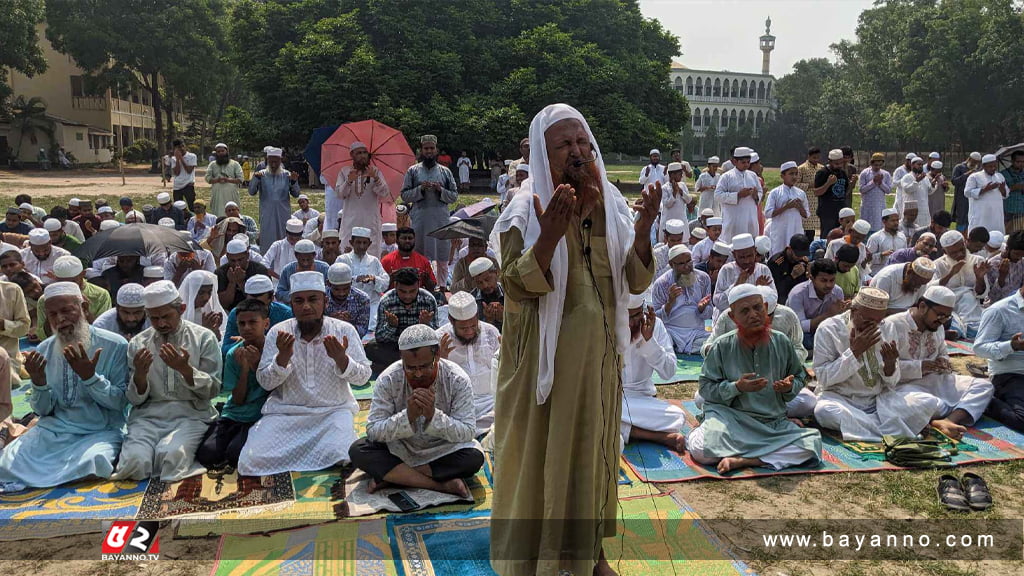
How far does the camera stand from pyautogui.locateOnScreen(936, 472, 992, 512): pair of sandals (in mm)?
3836

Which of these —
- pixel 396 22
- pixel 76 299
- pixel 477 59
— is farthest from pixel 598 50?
pixel 76 299

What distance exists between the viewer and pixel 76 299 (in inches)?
170

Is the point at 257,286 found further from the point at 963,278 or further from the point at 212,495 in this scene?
the point at 963,278

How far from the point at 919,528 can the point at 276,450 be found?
11.4 ft

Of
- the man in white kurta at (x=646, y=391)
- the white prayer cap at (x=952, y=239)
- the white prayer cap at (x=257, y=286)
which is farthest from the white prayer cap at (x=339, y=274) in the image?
the white prayer cap at (x=952, y=239)

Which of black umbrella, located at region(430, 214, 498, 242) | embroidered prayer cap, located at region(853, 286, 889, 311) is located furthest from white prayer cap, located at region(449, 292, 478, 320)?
embroidered prayer cap, located at region(853, 286, 889, 311)

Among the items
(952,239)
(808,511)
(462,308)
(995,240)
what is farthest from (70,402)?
(995,240)

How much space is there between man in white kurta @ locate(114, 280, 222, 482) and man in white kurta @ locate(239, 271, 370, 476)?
32cm

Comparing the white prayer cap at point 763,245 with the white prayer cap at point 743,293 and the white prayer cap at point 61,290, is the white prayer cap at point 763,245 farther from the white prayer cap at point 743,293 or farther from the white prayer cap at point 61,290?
the white prayer cap at point 61,290

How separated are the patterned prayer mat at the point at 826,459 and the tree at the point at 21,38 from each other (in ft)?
112

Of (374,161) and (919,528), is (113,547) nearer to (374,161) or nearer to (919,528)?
(919,528)

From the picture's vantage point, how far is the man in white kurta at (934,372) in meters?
4.89

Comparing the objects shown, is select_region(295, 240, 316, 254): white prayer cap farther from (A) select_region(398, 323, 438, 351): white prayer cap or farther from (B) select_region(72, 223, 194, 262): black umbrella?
(A) select_region(398, 323, 438, 351): white prayer cap

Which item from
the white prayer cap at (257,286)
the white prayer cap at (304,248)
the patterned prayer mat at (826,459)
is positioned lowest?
the patterned prayer mat at (826,459)
